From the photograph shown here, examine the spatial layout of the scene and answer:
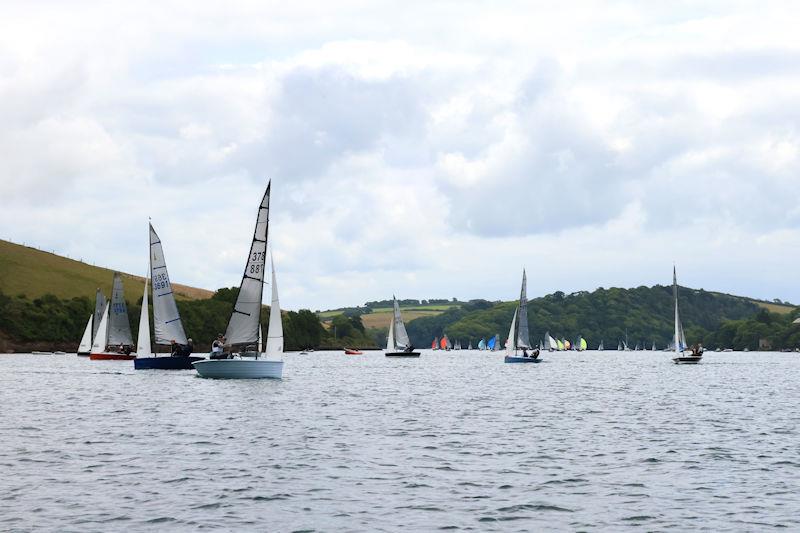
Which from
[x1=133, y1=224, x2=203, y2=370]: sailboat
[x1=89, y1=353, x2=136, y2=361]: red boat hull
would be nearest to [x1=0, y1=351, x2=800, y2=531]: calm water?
[x1=133, y1=224, x2=203, y2=370]: sailboat

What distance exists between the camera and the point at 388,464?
1388 inches

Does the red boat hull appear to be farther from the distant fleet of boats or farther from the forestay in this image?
the forestay

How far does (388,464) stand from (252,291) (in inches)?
1761

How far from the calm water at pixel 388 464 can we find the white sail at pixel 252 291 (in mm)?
11239

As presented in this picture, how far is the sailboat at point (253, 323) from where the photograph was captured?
76938 millimetres

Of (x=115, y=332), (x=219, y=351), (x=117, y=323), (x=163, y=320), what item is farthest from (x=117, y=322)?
(x=219, y=351)

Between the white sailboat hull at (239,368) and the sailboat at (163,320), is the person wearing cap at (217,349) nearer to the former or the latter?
the white sailboat hull at (239,368)

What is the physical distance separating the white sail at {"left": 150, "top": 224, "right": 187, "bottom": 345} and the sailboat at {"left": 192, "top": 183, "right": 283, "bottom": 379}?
2060cm

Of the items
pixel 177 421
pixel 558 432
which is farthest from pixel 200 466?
pixel 558 432

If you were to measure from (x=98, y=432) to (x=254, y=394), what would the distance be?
2330cm

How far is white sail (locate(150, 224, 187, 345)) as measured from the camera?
99000 millimetres

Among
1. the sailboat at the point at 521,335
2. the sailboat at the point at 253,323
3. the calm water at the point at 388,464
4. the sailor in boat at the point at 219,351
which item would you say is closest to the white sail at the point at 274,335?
the sailboat at the point at 253,323

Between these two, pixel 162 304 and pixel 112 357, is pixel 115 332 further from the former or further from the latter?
pixel 162 304

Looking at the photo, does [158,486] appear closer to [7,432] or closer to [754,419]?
[7,432]
